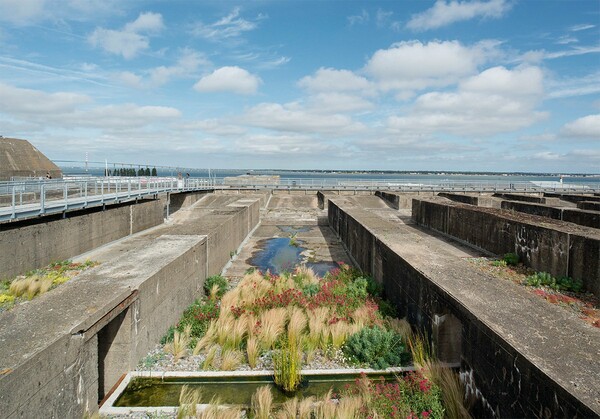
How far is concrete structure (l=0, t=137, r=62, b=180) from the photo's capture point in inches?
904

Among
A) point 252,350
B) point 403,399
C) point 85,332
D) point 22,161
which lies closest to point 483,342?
point 403,399

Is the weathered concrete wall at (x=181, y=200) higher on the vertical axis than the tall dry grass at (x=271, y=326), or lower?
higher

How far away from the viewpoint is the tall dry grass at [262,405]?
5043 mm

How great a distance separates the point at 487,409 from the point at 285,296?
523 centimetres

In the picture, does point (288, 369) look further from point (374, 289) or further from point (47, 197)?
point (47, 197)

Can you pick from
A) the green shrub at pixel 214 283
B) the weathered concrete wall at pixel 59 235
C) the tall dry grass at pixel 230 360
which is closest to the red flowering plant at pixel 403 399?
the tall dry grass at pixel 230 360

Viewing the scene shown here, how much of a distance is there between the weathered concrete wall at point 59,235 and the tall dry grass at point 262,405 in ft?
29.1

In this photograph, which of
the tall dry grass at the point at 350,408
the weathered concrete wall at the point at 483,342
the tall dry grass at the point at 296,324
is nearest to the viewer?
the weathered concrete wall at the point at 483,342

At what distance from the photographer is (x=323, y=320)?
785cm

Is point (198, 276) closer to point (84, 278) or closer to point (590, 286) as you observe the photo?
point (84, 278)

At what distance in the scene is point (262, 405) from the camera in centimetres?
507

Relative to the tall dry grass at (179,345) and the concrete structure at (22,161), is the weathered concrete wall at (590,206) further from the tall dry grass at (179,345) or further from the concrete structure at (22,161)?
the concrete structure at (22,161)

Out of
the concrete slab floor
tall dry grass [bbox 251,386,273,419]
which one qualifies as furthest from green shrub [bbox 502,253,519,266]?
tall dry grass [bbox 251,386,273,419]

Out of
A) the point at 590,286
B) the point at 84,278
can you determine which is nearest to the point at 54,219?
the point at 84,278
